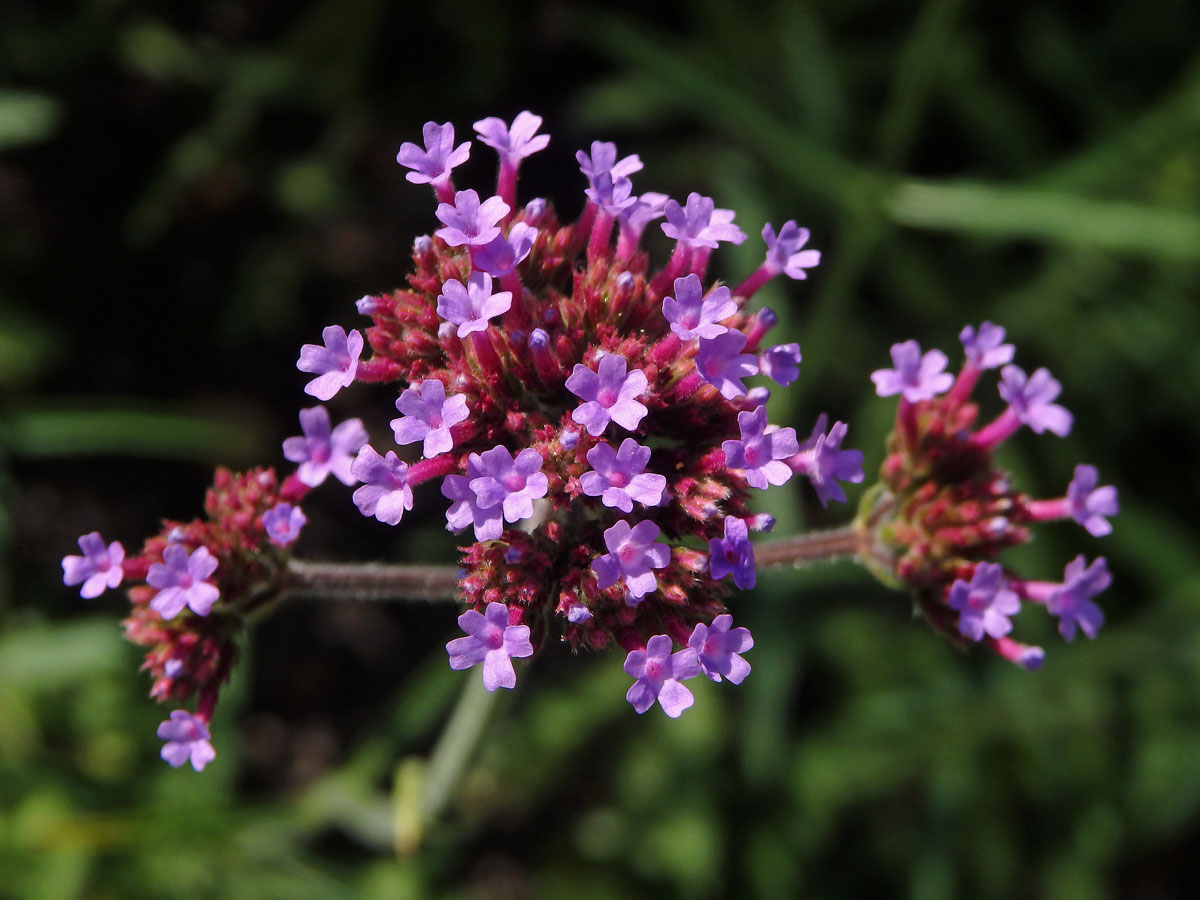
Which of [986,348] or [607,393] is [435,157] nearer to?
[607,393]

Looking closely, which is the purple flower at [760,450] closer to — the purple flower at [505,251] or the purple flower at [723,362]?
the purple flower at [723,362]

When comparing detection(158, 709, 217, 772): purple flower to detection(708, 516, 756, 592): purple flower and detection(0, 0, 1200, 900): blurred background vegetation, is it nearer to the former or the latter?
detection(708, 516, 756, 592): purple flower

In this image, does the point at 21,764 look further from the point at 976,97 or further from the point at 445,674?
the point at 976,97

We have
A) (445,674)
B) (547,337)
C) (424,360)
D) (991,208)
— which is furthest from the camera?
(445,674)

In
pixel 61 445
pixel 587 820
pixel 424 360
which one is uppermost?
pixel 424 360

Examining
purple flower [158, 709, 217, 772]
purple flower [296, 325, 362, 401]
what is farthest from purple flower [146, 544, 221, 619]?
purple flower [296, 325, 362, 401]

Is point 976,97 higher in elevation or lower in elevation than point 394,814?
higher

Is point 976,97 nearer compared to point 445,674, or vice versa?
point 445,674

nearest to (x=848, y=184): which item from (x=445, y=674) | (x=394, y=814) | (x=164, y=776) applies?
(x=445, y=674)
